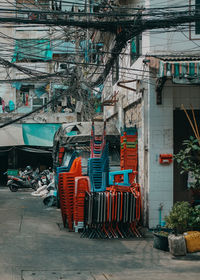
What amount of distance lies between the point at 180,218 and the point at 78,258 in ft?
8.34

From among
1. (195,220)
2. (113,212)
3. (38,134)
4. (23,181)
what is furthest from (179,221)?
(38,134)

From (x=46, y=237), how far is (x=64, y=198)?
161cm

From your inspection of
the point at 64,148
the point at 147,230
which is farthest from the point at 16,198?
the point at 147,230

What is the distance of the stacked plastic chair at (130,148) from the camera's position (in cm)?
1228

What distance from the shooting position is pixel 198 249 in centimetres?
863

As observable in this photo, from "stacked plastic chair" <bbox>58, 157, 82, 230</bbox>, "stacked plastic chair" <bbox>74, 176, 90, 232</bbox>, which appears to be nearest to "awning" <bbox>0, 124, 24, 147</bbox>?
"stacked plastic chair" <bbox>58, 157, 82, 230</bbox>

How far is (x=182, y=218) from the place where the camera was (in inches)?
350

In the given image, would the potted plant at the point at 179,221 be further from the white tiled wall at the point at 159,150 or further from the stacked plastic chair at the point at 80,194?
the stacked plastic chair at the point at 80,194

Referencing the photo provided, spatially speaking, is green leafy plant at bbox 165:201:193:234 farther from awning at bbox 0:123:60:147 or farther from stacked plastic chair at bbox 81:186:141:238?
awning at bbox 0:123:60:147

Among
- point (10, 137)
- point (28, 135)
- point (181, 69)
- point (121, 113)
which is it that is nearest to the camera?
point (181, 69)

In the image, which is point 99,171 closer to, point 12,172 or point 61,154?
point 61,154

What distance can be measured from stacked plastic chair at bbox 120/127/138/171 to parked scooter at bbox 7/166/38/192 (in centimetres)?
1176

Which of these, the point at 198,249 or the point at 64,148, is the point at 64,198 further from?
the point at 64,148

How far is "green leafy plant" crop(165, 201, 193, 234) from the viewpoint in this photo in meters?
8.94
